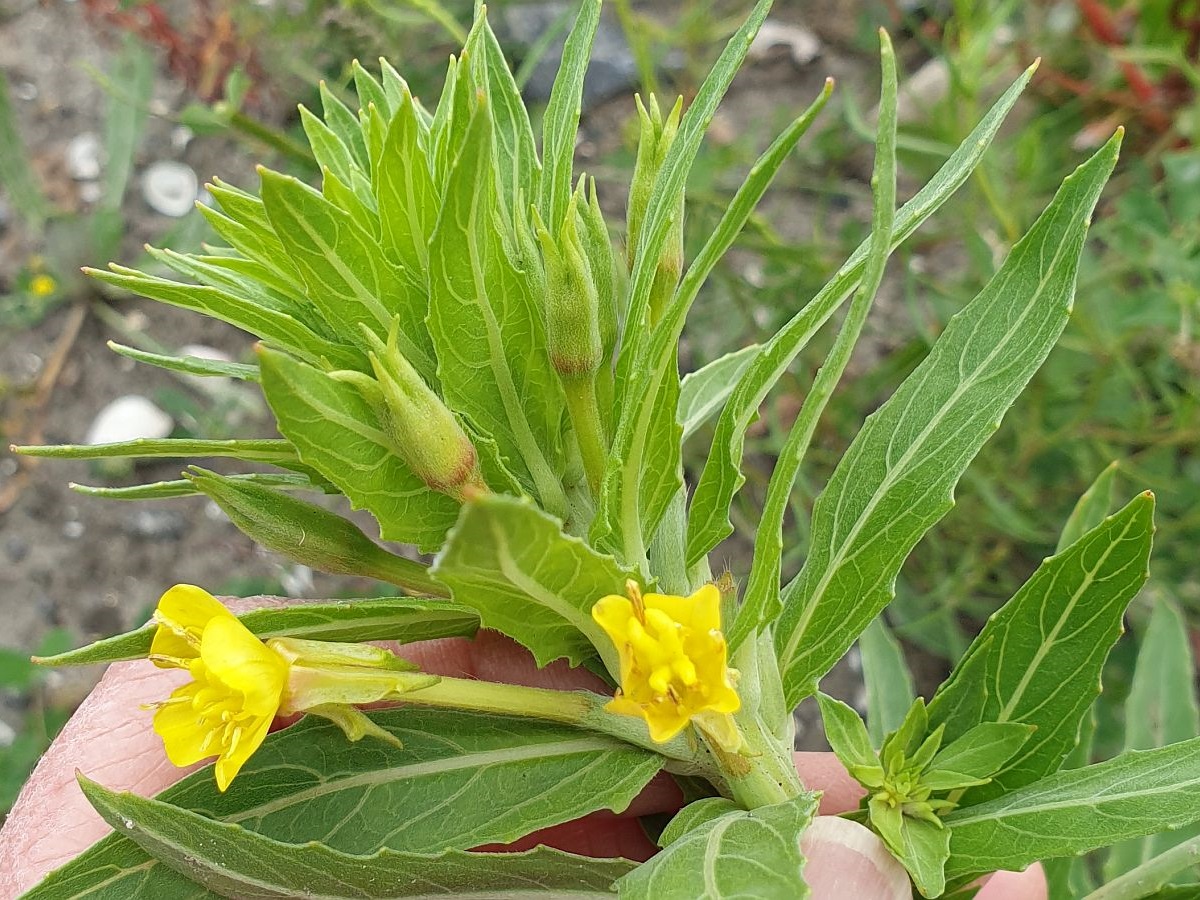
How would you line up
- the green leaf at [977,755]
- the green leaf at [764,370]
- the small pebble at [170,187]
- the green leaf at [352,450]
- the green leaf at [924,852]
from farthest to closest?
the small pebble at [170,187]
the green leaf at [977,755]
the green leaf at [924,852]
the green leaf at [764,370]
the green leaf at [352,450]

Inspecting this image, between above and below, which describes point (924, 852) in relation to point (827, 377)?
below

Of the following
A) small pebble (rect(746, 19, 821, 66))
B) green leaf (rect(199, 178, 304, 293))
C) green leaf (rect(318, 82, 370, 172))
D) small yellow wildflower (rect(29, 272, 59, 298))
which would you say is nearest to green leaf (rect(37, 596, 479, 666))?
green leaf (rect(199, 178, 304, 293))

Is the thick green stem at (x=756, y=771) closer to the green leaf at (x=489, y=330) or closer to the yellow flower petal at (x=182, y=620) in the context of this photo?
the green leaf at (x=489, y=330)

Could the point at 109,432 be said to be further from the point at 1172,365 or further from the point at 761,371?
the point at 1172,365

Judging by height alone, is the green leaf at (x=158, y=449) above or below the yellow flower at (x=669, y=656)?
above

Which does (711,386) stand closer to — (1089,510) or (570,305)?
(570,305)

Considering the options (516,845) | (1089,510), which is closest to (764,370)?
(1089,510)

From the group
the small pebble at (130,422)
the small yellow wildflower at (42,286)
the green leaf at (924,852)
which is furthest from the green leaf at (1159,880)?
the small yellow wildflower at (42,286)
